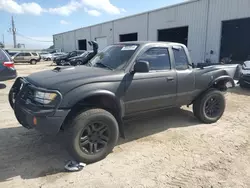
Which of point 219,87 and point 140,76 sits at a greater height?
point 140,76

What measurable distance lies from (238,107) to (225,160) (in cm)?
377

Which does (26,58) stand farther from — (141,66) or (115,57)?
(141,66)

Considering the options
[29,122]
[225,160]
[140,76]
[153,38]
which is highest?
[153,38]

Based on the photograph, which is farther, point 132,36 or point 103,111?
point 132,36

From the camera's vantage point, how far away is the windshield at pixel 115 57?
393cm

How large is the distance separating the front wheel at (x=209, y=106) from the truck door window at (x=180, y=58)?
91 cm

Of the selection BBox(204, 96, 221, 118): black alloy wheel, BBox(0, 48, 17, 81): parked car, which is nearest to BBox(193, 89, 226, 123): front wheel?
BBox(204, 96, 221, 118): black alloy wheel

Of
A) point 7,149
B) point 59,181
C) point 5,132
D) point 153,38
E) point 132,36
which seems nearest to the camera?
point 59,181

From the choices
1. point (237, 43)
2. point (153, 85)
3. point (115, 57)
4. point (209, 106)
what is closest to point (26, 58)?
point (237, 43)

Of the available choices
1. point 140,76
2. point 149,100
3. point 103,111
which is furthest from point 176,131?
point 103,111

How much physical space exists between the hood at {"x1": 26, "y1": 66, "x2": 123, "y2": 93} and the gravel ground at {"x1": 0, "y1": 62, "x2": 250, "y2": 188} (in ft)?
2.57

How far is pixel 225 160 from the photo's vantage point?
3.55 meters

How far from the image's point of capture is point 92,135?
3.40m

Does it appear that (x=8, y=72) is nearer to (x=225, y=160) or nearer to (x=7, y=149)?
(x=7, y=149)
